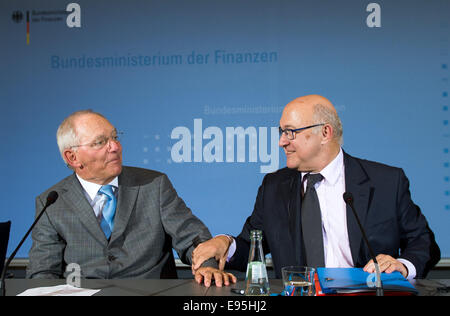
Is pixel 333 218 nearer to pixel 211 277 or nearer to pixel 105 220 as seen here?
pixel 211 277

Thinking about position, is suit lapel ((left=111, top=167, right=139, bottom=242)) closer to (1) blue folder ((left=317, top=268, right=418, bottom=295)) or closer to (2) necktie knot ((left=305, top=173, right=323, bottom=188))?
(2) necktie knot ((left=305, top=173, right=323, bottom=188))

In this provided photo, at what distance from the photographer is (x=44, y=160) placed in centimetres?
417

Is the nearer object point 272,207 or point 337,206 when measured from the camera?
point 337,206

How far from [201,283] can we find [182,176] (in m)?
2.24

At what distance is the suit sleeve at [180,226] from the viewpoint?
243 centimetres

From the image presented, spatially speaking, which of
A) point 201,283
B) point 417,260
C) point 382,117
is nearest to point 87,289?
point 201,283

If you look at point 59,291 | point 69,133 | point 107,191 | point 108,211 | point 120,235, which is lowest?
point 59,291

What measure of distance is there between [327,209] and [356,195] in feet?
0.53

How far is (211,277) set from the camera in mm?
1868

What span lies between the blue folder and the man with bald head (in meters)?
0.43

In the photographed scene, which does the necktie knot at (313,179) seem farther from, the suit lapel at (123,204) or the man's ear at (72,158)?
the man's ear at (72,158)

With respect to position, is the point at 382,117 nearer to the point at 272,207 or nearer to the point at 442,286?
the point at 272,207

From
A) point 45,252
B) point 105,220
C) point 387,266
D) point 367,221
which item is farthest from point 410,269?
point 45,252
